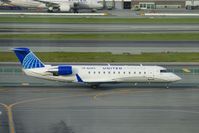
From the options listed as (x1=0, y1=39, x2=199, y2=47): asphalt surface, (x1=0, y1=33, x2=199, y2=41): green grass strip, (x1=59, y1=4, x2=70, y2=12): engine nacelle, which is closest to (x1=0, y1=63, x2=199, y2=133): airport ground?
(x1=0, y1=39, x2=199, y2=47): asphalt surface

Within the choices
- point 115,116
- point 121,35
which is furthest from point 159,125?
point 121,35

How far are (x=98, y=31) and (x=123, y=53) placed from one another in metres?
19.5

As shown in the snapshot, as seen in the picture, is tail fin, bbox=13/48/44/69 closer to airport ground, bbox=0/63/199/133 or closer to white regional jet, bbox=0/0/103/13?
airport ground, bbox=0/63/199/133

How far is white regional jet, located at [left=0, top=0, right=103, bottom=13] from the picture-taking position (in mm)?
118562

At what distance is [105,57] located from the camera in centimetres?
5256

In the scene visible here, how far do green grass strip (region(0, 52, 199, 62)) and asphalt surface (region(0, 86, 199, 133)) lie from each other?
1325 centimetres

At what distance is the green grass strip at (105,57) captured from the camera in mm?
51188

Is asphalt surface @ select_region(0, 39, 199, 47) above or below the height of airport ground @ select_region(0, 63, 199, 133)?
below

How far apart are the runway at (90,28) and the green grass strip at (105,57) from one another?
18.5 metres

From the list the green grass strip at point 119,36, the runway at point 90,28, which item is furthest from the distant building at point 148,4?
the green grass strip at point 119,36

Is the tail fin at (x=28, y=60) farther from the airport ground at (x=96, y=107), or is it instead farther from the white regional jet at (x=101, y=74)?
the airport ground at (x=96, y=107)

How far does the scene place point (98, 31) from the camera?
7431cm

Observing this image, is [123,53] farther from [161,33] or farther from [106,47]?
[161,33]

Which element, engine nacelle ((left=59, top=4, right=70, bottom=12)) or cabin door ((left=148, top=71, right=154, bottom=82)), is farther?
engine nacelle ((left=59, top=4, right=70, bottom=12))
